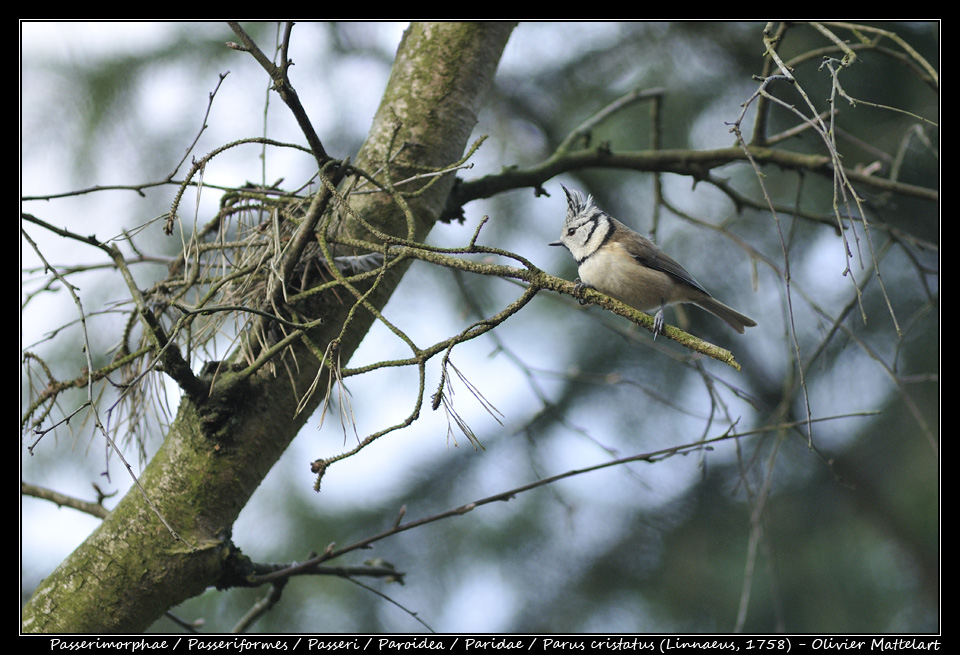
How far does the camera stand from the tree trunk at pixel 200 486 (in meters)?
1.56

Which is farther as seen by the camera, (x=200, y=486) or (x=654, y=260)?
(x=654, y=260)

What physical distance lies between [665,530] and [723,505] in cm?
31

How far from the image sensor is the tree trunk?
1.56m

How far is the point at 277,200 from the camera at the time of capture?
1698mm

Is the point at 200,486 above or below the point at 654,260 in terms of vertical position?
below

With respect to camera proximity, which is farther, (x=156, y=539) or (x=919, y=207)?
(x=919, y=207)

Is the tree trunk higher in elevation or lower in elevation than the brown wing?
lower

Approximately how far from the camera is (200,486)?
1648mm

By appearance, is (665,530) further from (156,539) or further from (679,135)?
(156,539)

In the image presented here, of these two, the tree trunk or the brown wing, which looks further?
the brown wing

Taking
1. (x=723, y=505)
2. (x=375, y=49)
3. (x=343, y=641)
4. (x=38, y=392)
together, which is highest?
(x=375, y=49)

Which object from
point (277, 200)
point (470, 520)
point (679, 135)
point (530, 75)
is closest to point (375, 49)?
point (530, 75)

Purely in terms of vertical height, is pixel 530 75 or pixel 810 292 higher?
pixel 530 75

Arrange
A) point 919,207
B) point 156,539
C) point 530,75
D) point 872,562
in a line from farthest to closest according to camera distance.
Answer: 1. point 530,75
2. point 872,562
3. point 919,207
4. point 156,539
